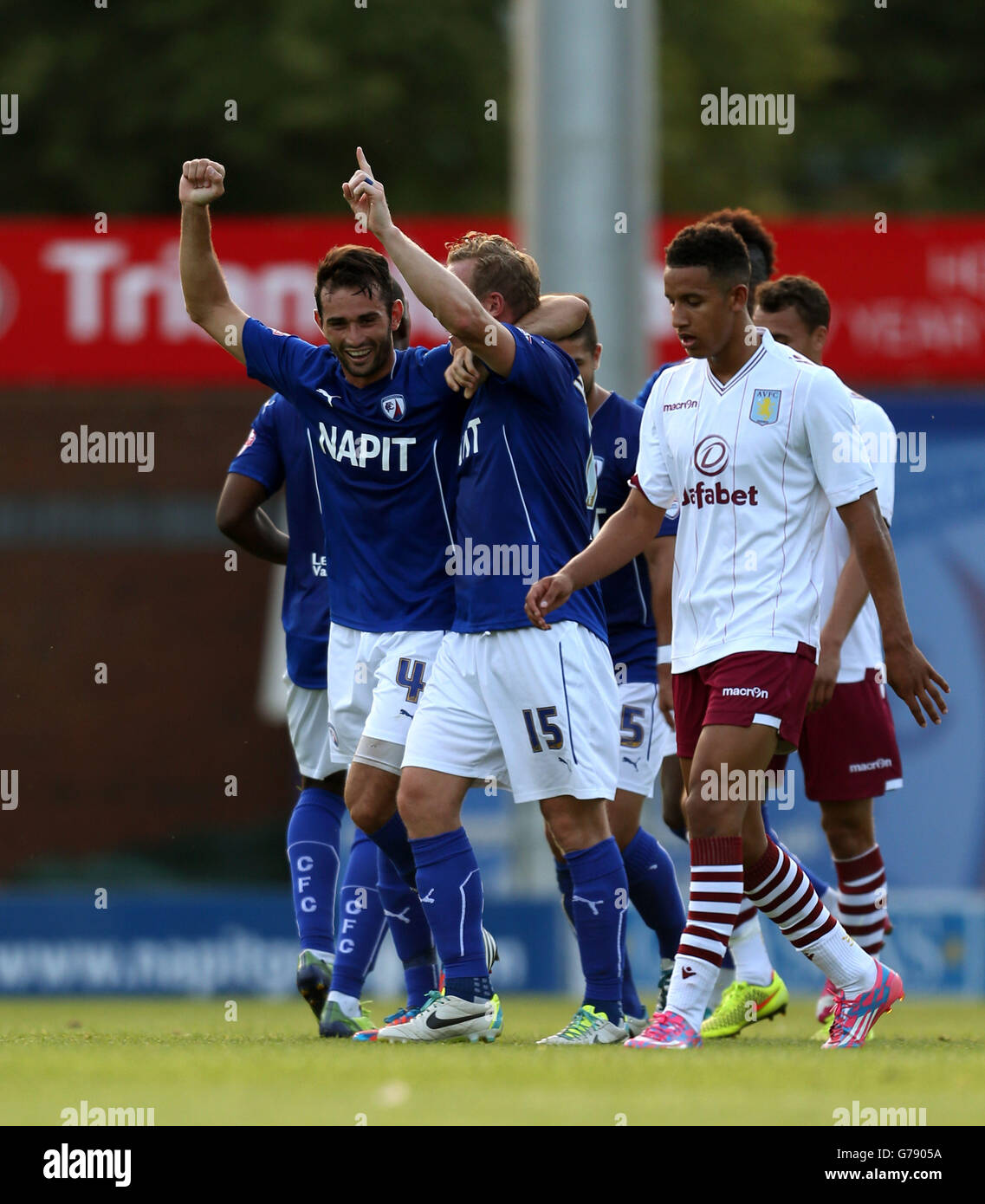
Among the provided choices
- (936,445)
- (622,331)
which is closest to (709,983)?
(622,331)

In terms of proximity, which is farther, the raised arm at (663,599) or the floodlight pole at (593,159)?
the floodlight pole at (593,159)

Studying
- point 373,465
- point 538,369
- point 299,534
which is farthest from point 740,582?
point 299,534

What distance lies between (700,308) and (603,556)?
0.74 metres

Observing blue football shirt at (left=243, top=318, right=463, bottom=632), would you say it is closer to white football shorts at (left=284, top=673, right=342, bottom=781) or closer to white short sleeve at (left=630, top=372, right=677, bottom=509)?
white short sleeve at (left=630, top=372, right=677, bottom=509)

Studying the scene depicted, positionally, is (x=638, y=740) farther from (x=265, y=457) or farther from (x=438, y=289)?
(x=438, y=289)

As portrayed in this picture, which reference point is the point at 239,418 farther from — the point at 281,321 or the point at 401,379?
the point at 401,379

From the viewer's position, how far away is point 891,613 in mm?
6113

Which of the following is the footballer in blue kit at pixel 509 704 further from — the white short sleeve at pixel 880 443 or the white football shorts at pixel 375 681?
the white short sleeve at pixel 880 443

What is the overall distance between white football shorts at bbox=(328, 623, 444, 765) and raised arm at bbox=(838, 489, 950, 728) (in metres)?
1.34

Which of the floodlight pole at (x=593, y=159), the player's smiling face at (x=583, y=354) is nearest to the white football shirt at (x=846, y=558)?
the player's smiling face at (x=583, y=354)

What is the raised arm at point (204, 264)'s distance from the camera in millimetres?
6789

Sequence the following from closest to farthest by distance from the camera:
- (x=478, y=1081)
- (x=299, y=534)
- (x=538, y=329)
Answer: (x=478, y=1081) < (x=538, y=329) < (x=299, y=534)

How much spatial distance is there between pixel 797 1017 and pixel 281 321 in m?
8.54

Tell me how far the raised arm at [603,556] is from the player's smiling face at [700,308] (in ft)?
1.58
